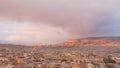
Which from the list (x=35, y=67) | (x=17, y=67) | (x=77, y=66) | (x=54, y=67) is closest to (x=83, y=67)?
(x=77, y=66)

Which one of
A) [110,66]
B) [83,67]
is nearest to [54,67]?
[83,67]

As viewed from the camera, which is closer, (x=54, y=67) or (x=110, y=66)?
(x=110, y=66)

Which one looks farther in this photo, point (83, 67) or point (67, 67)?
point (83, 67)

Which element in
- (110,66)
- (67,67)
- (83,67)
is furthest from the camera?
(83,67)

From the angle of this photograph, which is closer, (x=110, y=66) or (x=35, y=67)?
(x=110, y=66)

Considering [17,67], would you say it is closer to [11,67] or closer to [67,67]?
[11,67]

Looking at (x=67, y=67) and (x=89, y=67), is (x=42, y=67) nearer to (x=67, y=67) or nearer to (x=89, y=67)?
(x=67, y=67)

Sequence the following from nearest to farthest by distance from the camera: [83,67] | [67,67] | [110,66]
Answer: [110,66] < [67,67] < [83,67]

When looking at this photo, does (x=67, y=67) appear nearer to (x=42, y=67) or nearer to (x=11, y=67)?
(x=42, y=67)
